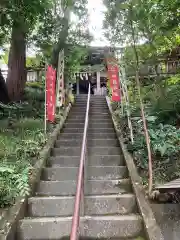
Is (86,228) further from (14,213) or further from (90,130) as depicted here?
(90,130)

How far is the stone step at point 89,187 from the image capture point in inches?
202

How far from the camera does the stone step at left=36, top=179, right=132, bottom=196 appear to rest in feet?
16.8

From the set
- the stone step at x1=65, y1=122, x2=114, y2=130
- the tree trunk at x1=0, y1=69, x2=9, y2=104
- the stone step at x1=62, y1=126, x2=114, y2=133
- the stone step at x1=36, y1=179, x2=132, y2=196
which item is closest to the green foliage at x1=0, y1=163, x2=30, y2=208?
the stone step at x1=36, y1=179, x2=132, y2=196

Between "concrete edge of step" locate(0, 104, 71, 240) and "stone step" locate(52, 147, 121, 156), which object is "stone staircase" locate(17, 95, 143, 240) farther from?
"concrete edge of step" locate(0, 104, 71, 240)

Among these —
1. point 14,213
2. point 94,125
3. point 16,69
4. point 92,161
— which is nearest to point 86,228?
point 14,213

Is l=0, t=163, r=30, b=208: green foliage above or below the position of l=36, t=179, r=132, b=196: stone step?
above

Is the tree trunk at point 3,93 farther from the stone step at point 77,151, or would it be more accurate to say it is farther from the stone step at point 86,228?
the stone step at point 86,228

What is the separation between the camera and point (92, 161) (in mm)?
6305

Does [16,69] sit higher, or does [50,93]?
[16,69]

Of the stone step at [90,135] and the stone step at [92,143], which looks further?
the stone step at [90,135]

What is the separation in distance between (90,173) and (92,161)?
1.88ft

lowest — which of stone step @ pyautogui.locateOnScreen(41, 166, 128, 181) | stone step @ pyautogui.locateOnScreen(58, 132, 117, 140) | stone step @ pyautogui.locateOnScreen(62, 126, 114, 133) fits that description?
stone step @ pyautogui.locateOnScreen(41, 166, 128, 181)

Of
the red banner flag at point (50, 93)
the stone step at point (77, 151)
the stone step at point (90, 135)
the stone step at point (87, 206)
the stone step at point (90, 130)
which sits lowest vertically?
the stone step at point (87, 206)

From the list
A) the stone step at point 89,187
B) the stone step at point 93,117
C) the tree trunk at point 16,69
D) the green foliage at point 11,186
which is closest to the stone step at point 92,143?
the stone step at point 89,187
